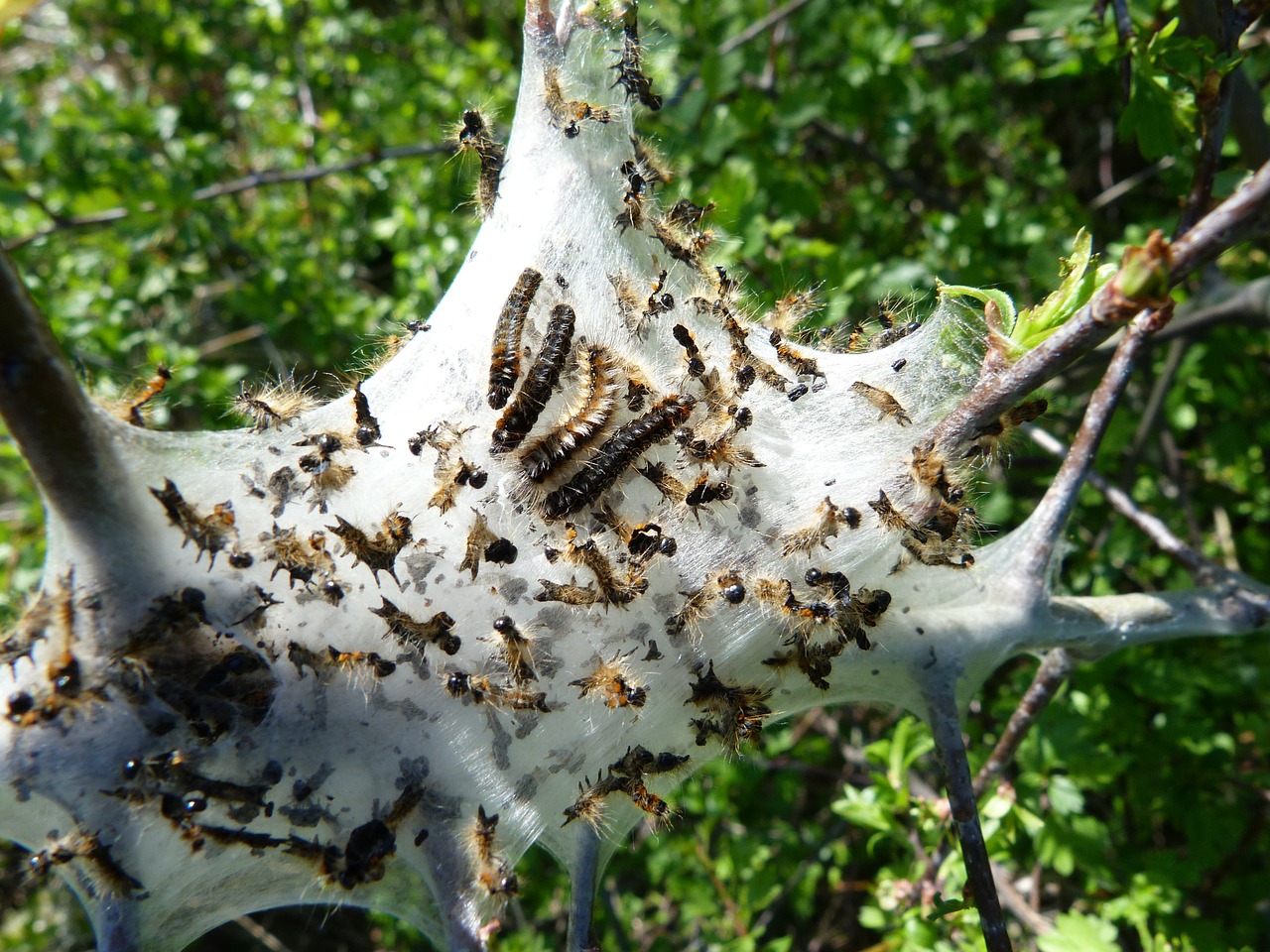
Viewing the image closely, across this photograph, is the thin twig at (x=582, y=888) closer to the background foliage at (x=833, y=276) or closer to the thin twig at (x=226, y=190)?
the background foliage at (x=833, y=276)

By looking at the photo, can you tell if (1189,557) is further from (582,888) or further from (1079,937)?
(582,888)

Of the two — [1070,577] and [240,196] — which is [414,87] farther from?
[1070,577]

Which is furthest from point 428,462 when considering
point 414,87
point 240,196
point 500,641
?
point 240,196

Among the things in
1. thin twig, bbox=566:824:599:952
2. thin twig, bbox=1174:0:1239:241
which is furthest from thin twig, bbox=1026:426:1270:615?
thin twig, bbox=566:824:599:952

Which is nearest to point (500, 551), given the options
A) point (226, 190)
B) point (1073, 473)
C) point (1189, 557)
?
point (1073, 473)

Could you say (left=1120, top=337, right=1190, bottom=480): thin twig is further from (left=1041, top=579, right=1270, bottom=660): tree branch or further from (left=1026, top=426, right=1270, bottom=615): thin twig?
(left=1041, top=579, right=1270, bottom=660): tree branch

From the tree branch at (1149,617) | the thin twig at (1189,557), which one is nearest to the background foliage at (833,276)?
the thin twig at (1189,557)

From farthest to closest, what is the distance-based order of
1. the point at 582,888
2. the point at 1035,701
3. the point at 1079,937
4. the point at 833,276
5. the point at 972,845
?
the point at 833,276, the point at 1079,937, the point at 1035,701, the point at 582,888, the point at 972,845
